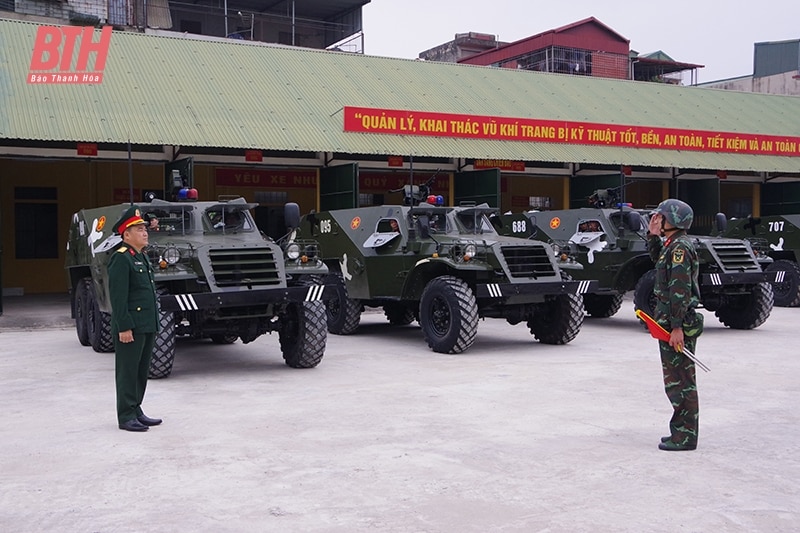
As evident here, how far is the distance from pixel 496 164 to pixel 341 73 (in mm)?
3918

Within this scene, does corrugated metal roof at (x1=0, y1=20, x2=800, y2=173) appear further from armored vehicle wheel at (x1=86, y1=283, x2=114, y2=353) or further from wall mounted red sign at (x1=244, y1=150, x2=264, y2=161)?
armored vehicle wheel at (x1=86, y1=283, x2=114, y2=353)

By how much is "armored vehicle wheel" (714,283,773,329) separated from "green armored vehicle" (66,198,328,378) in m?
6.14

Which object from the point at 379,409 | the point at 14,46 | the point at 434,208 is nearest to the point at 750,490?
the point at 379,409

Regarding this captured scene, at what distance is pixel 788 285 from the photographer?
52.5ft

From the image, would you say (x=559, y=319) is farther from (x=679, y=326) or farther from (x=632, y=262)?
(x=679, y=326)

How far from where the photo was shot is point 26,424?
6387mm

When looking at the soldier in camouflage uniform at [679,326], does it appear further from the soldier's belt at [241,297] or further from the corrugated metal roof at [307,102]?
the corrugated metal roof at [307,102]

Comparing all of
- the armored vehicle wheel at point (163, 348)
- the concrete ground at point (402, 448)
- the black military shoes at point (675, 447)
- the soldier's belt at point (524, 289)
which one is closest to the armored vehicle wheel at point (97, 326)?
the concrete ground at point (402, 448)

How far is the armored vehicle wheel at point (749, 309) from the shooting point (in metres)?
12.2

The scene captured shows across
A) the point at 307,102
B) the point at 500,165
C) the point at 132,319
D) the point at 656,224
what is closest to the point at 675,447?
the point at 656,224

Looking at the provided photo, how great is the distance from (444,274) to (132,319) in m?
5.04

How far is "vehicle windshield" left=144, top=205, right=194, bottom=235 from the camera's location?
9.52 meters

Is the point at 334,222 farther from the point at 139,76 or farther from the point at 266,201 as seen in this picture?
the point at 266,201

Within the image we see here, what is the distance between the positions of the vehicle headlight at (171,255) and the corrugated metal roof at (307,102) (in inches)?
266
